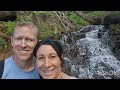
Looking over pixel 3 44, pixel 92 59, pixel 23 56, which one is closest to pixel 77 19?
pixel 92 59

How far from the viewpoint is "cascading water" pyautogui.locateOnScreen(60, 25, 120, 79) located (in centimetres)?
429

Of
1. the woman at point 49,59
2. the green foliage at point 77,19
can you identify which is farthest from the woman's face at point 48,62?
the green foliage at point 77,19

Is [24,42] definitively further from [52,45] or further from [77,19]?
[77,19]

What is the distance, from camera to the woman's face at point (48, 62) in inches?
158

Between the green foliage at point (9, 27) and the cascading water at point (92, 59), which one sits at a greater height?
the green foliage at point (9, 27)

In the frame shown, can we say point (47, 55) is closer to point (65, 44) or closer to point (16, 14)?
point (65, 44)

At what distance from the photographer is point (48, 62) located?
405 centimetres

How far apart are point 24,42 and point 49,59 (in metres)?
0.38

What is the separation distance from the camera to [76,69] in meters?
4.33

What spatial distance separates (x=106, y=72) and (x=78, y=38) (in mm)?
584

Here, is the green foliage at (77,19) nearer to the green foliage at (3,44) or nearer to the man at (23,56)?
the man at (23,56)

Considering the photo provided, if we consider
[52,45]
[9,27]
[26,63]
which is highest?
[9,27]

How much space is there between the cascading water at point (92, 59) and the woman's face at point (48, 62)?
5.8 inches
